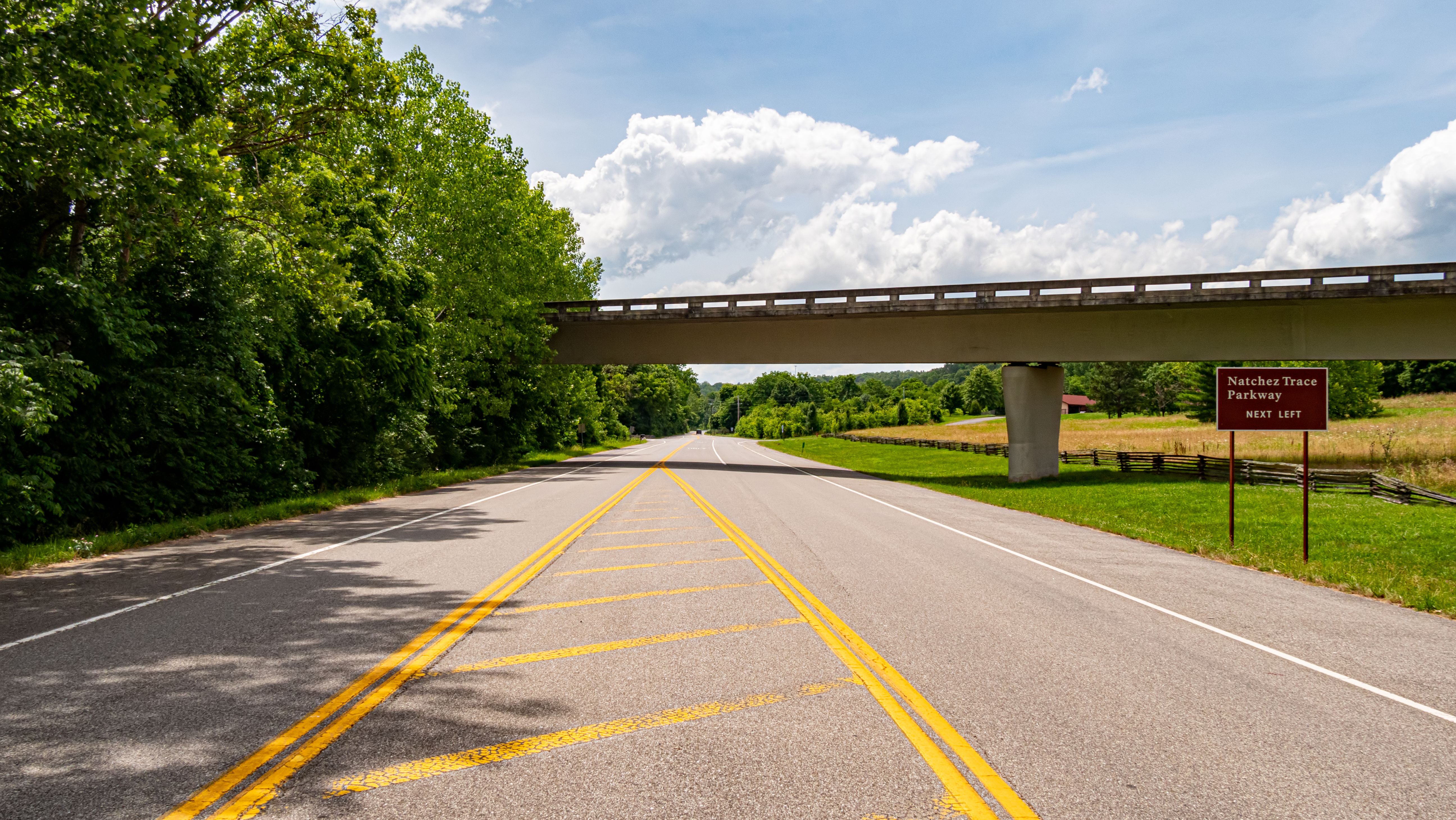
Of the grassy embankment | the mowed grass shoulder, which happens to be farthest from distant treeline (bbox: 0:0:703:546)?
the mowed grass shoulder

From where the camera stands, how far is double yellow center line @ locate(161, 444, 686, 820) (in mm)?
3604

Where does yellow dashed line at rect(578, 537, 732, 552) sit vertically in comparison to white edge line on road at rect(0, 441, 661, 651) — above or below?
below

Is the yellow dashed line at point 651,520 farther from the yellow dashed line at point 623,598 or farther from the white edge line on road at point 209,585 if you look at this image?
the yellow dashed line at point 623,598

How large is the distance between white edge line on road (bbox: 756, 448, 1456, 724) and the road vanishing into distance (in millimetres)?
49

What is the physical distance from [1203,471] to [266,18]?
31777 mm

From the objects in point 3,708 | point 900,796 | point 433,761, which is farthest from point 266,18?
point 900,796

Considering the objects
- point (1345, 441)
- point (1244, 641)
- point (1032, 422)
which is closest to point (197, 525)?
point (1244, 641)

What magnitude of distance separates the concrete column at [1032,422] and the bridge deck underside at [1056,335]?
78 cm

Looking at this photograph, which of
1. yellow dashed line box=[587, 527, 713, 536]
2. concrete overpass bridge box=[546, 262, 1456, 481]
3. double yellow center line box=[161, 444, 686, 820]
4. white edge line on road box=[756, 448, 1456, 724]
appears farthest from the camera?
concrete overpass bridge box=[546, 262, 1456, 481]

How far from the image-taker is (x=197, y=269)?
15.5m

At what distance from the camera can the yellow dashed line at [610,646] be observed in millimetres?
5734

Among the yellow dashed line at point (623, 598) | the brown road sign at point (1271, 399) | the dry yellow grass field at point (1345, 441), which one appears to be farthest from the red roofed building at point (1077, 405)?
the yellow dashed line at point (623, 598)

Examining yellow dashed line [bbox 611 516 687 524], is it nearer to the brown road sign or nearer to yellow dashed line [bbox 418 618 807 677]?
yellow dashed line [bbox 418 618 807 677]

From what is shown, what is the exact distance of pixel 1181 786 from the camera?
12.8 ft
